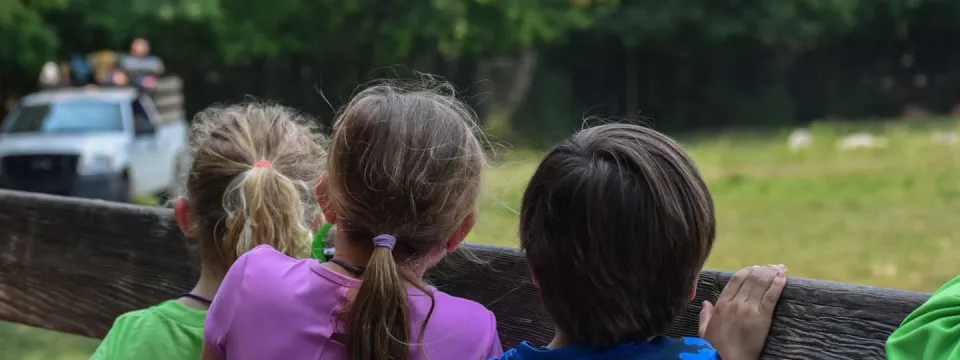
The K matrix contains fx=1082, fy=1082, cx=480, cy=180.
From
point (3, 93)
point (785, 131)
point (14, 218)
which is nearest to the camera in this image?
point (14, 218)

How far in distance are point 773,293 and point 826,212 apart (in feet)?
36.9

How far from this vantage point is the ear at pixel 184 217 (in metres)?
2.25

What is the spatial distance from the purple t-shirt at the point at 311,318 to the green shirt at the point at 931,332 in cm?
65

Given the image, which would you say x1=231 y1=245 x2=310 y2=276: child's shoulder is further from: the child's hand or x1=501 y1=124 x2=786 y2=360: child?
the child's hand

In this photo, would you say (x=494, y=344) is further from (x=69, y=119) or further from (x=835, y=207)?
(x=69, y=119)

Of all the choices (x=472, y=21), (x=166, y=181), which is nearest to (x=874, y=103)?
(x=472, y=21)

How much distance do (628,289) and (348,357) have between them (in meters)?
0.50

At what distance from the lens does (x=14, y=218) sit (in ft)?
8.66

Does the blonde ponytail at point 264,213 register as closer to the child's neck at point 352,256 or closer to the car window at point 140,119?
the child's neck at point 352,256

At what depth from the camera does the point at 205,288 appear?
84.0 inches

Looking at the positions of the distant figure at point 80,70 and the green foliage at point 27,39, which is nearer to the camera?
the green foliage at point 27,39

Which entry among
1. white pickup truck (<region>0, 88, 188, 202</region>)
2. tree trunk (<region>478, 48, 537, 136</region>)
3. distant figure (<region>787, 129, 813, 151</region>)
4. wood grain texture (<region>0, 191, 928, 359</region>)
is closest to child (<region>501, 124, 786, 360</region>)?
wood grain texture (<region>0, 191, 928, 359</region>)

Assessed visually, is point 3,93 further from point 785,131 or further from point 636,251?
point 636,251

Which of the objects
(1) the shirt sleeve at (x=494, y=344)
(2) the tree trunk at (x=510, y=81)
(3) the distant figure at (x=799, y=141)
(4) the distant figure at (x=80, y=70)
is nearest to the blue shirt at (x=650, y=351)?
(1) the shirt sleeve at (x=494, y=344)
